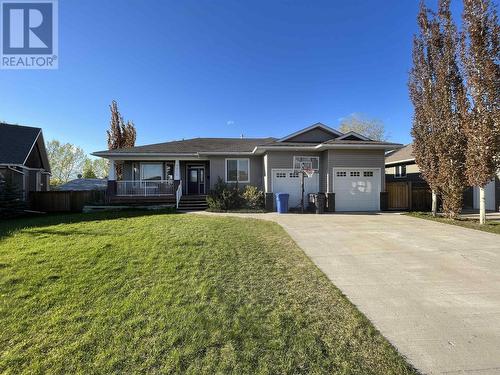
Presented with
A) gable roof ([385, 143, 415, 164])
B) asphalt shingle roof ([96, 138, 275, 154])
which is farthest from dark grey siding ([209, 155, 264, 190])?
gable roof ([385, 143, 415, 164])

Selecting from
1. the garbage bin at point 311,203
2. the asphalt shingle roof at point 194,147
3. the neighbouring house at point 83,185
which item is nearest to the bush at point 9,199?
the asphalt shingle roof at point 194,147

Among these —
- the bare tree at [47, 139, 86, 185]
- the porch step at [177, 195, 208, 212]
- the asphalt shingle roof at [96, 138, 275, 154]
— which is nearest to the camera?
the porch step at [177, 195, 208, 212]

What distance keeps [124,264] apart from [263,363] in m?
3.54

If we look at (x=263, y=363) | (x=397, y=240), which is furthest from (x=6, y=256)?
(x=397, y=240)

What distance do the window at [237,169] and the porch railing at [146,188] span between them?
11.9 feet

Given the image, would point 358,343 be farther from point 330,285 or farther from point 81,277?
point 81,277

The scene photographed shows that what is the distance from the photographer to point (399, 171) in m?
20.5

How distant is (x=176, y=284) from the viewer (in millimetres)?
3916

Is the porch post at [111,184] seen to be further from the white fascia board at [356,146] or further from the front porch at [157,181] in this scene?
the white fascia board at [356,146]

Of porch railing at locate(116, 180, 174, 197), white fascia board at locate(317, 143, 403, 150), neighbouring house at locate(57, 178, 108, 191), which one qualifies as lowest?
porch railing at locate(116, 180, 174, 197)

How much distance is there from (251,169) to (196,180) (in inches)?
171

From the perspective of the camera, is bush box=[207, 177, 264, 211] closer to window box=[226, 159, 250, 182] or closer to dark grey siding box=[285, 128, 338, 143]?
window box=[226, 159, 250, 182]

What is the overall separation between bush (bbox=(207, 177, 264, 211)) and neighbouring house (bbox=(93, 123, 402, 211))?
638mm

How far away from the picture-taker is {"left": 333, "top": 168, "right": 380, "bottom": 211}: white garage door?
44.3 feet
